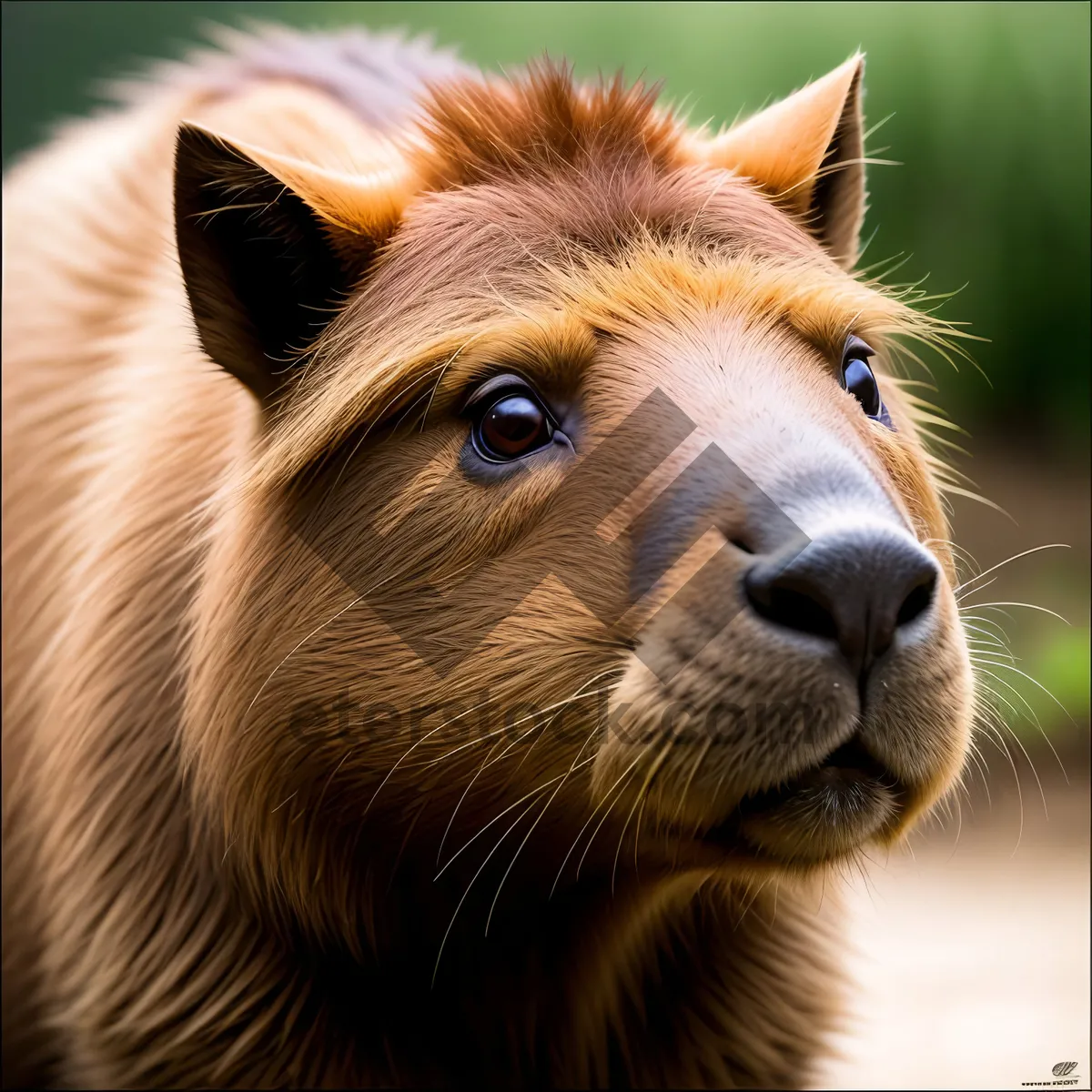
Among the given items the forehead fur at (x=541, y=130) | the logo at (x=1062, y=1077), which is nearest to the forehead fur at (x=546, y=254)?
the forehead fur at (x=541, y=130)

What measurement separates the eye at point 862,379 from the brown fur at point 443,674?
6 centimetres

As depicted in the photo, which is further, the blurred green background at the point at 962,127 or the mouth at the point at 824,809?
the blurred green background at the point at 962,127

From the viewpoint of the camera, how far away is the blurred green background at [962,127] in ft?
15.9

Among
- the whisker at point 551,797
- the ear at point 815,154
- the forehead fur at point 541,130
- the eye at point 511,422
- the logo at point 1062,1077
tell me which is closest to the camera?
the whisker at point 551,797

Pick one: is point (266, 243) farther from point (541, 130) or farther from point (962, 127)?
point (962, 127)

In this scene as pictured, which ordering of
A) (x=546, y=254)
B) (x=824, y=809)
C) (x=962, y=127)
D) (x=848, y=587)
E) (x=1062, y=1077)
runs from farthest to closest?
(x=962, y=127)
(x=1062, y=1077)
(x=546, y=254)
(x=824, y=809)
(x=848, y=587)

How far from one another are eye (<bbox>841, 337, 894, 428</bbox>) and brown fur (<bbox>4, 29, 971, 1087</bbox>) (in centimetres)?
6

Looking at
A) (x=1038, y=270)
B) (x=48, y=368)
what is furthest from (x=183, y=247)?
(x=1038, y=270)

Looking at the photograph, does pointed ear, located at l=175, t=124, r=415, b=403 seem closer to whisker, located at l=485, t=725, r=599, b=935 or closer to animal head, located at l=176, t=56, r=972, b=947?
animal head, located at l=176, t=56, r=972, b=947

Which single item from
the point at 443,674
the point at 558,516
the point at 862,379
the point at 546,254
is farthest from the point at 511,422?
the point at 862,379

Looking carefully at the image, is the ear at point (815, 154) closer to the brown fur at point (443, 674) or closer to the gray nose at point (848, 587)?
the brown fur at point (443, 674)

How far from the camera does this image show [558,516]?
2.44 metres

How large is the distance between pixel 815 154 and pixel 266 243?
1.25 metres

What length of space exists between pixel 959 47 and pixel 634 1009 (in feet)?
12.9
